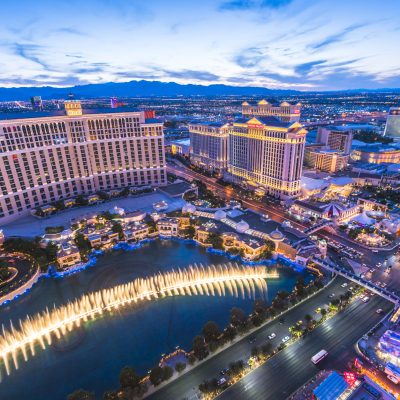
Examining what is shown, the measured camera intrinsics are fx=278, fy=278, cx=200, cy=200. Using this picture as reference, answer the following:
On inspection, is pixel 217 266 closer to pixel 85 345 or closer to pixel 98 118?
pixel 85 345

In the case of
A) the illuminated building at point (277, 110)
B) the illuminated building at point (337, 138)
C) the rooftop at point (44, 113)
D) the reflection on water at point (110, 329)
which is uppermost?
the rooftop at point (44, 113)

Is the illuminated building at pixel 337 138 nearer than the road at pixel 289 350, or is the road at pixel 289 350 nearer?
the road at pixel 289 350

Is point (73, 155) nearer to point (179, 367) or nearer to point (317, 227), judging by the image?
point (179, 367)

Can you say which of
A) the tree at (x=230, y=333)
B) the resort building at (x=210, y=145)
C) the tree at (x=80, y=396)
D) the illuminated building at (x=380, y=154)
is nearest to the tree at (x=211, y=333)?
the tree at (x=230, y=333)

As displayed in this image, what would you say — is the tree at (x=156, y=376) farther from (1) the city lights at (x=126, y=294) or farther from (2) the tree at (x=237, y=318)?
(1) the city lights at (x=126, y=294)

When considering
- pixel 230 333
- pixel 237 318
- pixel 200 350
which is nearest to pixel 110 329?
pixel 200 350

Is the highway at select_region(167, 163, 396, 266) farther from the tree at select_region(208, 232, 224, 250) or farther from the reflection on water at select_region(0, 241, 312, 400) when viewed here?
the tree at select_region(208, 232, 224, 250)
